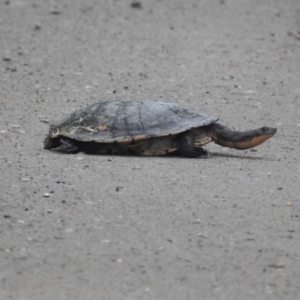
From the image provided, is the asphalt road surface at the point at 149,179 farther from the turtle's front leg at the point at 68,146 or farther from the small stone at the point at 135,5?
the small stone at the point at 135,5

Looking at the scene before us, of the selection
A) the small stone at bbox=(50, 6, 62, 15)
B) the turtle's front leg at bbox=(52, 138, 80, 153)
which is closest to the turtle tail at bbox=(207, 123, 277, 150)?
the turtle's front leg at bbox=(52, 138, 80, 153)

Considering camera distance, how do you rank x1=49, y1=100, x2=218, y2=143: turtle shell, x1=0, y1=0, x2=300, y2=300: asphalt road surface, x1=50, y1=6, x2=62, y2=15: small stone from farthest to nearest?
x1=50, y1=6, x2=62, y2=15: small stone
x1=49, y1=100, x2=218, y2=143: turtle shell
x1=0, y1=0, x2=300, y2=300: asphalt road surface

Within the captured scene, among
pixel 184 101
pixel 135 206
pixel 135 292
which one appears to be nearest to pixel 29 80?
pixel 184 101

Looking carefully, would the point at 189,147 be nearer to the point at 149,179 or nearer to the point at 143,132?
the point at 143,132

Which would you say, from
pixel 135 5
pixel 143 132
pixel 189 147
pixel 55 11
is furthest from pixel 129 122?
pixel 135 5

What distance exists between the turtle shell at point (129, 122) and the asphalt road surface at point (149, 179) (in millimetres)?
218

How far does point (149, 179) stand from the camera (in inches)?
268

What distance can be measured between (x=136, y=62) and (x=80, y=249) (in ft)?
22.9

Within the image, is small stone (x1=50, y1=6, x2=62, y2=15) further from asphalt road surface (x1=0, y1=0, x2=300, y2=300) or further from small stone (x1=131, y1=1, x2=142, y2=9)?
small stone (x1=131, y1=1, x2=142, y2=9)

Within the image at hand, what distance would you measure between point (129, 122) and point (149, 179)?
36.8 inches

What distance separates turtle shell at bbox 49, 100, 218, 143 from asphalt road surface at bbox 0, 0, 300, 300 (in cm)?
22

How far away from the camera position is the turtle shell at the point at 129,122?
755 cm

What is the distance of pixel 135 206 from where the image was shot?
6.09 metres

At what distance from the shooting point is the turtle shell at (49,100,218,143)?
7551 mm
